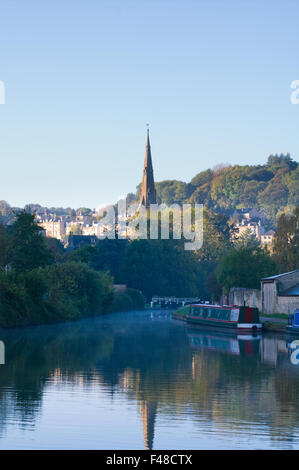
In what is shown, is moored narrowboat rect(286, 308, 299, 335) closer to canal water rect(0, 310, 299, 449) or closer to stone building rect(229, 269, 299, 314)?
canal water rect(0, 310, 299, 449)

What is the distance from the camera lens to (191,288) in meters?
131

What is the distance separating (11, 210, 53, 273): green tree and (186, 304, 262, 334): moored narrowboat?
1446 centimetres

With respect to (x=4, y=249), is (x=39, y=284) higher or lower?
lower

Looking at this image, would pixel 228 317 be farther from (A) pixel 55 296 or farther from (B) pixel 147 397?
(B) pixel 147 397

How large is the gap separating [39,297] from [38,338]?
17.0m

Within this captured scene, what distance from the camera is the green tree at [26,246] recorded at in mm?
76812

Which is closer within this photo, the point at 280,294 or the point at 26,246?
the point at 280,294

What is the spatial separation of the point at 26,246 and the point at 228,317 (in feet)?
64.1

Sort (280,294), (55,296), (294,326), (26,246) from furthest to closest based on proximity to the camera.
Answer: (26,246)
(55,296)
(280,294)
(294,326)

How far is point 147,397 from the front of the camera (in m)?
26.1

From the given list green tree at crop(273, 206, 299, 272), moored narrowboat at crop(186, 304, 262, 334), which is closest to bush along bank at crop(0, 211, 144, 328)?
moored narrowboat at crop(186, 304, 262, 334)

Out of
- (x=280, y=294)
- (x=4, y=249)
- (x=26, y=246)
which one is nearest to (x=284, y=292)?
(x=280, y=294)

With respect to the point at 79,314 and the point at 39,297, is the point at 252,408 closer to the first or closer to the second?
the point at 39,297

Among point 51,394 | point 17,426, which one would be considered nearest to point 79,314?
point 51,394
